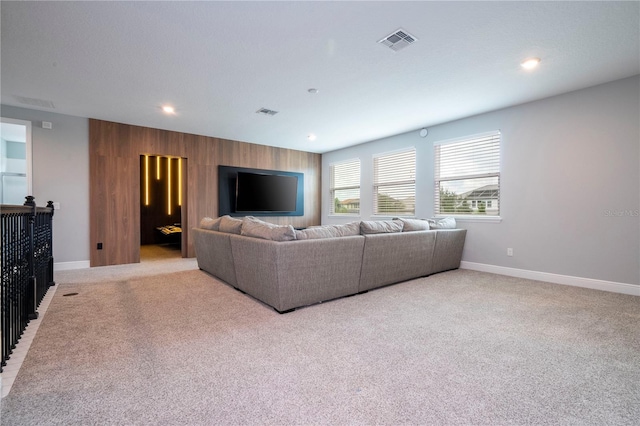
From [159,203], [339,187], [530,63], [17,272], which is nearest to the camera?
[17,272]

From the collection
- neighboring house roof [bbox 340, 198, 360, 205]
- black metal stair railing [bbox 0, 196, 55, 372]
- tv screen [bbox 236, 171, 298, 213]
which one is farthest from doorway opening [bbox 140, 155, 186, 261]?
black metal stair railing [bbox 0, 196, 55, 372]

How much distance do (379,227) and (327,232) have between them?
76 cm

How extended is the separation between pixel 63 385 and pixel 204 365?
70 cm

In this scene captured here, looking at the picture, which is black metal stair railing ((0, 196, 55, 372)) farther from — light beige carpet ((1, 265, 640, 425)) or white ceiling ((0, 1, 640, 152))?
white ceiling ((0, 1, 640, 152))

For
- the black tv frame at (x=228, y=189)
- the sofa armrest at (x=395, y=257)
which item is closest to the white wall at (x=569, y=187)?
the sofa armrest at (x=395, y=257)

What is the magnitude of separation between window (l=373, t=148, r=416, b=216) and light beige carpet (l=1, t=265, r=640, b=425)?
9.52 feet

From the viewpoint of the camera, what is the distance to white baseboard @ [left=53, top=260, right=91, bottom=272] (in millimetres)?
4516

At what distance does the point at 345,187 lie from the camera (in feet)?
23.4

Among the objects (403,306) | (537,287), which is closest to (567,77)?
(537,287)

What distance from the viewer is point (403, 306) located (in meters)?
2.83

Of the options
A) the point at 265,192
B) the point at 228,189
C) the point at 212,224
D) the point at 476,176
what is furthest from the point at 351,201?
the point at 212,224

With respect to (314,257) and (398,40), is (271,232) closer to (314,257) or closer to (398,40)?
(314,257)

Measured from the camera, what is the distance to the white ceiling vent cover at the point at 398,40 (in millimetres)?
2471

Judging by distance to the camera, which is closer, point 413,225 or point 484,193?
point 413,225
